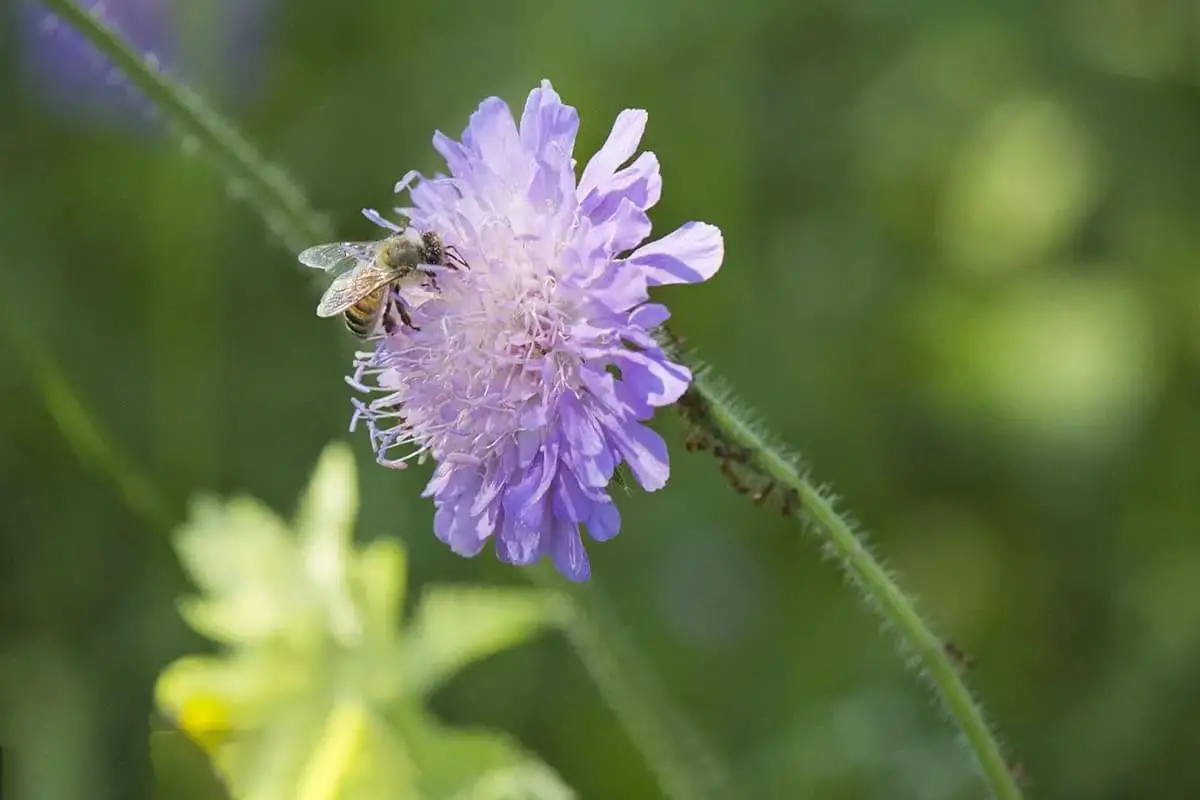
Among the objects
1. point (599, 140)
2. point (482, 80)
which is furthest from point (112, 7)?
point (599, 140)

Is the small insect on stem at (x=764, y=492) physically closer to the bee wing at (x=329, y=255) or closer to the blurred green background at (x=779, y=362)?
the bee wing at (x=329, y=255)

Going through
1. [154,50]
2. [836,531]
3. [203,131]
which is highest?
[154,50]

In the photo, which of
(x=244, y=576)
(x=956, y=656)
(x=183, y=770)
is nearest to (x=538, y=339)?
(x=956, y=656)

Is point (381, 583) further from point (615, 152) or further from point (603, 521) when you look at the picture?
point (615, 152)

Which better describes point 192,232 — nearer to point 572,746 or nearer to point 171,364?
point 171,364

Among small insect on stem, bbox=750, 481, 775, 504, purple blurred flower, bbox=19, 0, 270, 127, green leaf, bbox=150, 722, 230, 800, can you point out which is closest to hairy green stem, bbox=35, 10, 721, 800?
green leaf, bbox=150, 722, 230, 800

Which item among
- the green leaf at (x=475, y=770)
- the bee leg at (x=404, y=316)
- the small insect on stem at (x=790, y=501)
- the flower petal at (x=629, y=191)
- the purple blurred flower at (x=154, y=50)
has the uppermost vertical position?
the purple blurred flower at (x=154, y=50)

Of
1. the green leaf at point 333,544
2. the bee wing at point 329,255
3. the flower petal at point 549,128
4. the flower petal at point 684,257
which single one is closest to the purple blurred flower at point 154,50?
the green leaf at point 333,544
